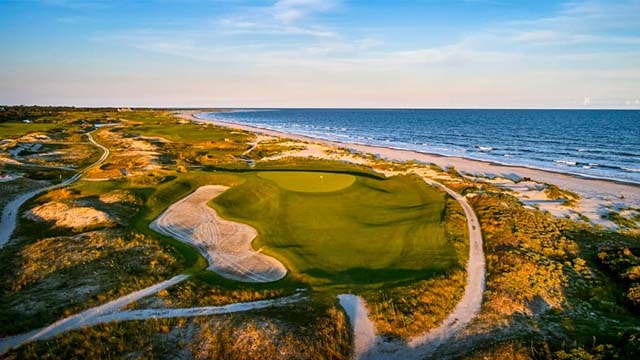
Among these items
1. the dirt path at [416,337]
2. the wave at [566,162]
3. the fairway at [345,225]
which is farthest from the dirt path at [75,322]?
the wave at [566,162]

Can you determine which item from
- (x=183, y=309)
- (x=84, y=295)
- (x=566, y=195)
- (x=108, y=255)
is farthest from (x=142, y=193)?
(x=566, y=195)

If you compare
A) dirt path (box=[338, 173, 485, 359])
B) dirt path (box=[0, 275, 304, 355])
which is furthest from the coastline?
dirt path (box=[0, 275, 304, 355])

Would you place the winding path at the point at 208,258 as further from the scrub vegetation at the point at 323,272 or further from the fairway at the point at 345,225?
the fairway at the point at 345,225

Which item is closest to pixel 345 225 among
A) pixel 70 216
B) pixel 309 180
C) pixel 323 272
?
pixel 323 272

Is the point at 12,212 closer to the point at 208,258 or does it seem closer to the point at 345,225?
the point at 208,258

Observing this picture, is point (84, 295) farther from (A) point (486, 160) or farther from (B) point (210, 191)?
(A) point (486, 160)
